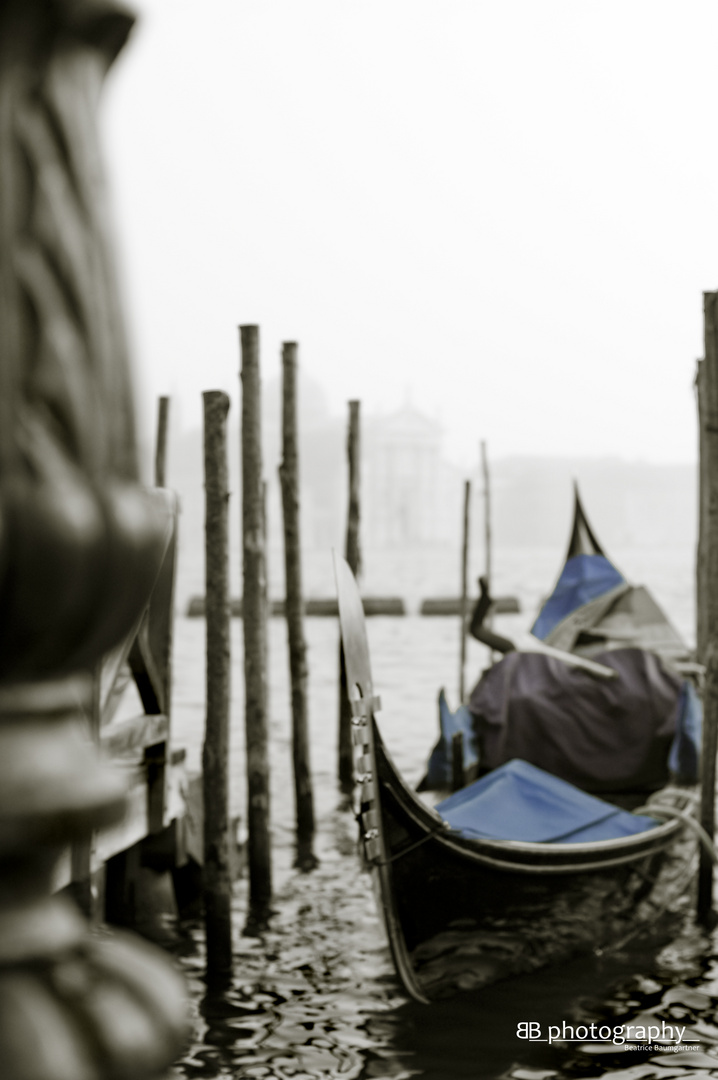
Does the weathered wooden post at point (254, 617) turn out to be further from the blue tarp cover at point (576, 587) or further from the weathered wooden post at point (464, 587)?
the weathered wooden post at point (464, 587)

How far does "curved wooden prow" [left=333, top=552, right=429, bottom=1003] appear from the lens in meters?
3.55

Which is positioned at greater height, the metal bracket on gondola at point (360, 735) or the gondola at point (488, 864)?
the metal bracket on gondola at point (360, 735)

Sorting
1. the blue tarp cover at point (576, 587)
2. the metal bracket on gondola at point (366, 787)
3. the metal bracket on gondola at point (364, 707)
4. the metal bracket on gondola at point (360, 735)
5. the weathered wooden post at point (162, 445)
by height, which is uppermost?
the weathered wooden post at point (162, 445)

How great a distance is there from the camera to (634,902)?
462cm

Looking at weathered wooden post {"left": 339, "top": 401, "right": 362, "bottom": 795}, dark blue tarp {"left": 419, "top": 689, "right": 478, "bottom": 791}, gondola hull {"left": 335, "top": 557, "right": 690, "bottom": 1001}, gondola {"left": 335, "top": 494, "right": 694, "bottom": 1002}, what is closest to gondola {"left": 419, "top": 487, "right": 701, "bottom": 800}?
dark blue tarp {"left": 419, "top": 689, "right": 478, "bottom": 791}

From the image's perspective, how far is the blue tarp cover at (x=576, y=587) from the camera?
6590 mm

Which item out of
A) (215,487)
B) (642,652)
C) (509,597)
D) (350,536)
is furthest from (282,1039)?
(509,597)

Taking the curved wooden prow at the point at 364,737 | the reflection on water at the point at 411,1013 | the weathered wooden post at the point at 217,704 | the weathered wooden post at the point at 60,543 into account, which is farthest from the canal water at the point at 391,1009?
the weathered wooden post at the point at 60,543

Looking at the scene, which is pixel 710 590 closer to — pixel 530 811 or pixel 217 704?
pixel 530 811

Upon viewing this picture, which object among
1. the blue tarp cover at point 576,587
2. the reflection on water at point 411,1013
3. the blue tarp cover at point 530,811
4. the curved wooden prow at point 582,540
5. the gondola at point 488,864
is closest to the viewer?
the reflection on water at point 411,1013

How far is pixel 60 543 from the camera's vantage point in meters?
0.48

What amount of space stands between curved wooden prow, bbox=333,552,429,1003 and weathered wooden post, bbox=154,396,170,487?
3.12m

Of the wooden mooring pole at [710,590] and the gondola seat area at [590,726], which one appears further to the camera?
the gondola seat area at [590,726]

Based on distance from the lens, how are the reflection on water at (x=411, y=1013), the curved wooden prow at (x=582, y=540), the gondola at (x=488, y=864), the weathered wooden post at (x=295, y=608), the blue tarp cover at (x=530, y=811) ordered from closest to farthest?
the reflection on water at (x=411, y=1013)
the gondola at (x=488, y=864)
the blue tarp cover at (x=530, y=811)
the weathered wooden post at (x=295, y=608)
the curved wooden prow at (x=582, y=540)
